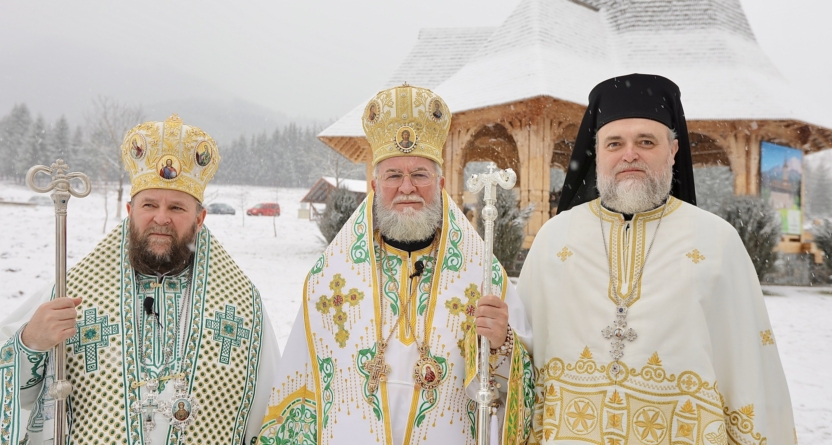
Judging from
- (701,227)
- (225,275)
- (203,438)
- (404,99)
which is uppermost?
(404,99)

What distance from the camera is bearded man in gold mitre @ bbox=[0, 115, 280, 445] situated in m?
2.35

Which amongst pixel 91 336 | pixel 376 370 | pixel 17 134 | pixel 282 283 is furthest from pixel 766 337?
pixel 17 134

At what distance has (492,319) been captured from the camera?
228 centimetres

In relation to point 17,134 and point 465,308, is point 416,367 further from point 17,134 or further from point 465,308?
point 17,134

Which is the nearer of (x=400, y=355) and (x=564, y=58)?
(x=400, y=355)

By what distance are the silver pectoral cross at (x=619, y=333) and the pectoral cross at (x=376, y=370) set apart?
91 cm

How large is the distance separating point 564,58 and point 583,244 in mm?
12463

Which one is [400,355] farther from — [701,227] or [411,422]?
[701,227]

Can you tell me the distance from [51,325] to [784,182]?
15905mm

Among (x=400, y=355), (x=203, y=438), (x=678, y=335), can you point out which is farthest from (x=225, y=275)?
(x=678, y=335)

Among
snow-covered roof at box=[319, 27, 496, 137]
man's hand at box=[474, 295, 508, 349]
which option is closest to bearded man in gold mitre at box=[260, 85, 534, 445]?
man's hand at box=[474, 295, 508, 349]

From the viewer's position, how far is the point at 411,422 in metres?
2.40

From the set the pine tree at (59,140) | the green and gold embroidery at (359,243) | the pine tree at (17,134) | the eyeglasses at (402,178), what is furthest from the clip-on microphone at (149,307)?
the pine tree at (59,140)

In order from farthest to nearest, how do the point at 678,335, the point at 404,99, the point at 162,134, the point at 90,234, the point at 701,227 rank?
the point at 90,234 < the point at 404,99 < the point at 162,134 < the point at 701,227 < the point at 678,335
